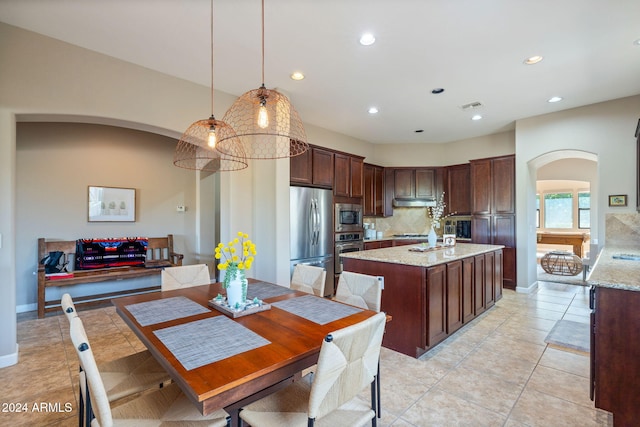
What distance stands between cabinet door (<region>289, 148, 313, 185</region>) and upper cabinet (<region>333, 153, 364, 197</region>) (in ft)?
2.12

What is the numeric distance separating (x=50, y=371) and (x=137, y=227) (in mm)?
2833

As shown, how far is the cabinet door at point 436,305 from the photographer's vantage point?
9.11ft

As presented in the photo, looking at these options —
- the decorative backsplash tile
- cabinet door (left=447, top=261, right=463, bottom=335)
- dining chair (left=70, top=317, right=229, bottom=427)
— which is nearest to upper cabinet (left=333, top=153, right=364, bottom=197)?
cabinet door (left=447, top=261, right=463, bottom=335)

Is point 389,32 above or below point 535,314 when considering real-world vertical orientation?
above

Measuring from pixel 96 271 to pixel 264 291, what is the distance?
3512 millimetres

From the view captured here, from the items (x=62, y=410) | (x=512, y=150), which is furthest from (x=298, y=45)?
(x=512, y=150)

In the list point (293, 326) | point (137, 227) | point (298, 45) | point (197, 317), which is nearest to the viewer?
point (293, 326)

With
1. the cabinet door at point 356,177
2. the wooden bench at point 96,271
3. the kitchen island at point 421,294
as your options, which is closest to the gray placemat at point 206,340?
the kitchen island at point 421,294

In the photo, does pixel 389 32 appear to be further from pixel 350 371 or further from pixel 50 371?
pixel 50 371

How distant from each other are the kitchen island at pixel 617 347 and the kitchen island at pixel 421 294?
1.17 meters

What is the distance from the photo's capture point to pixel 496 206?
5.48 meters

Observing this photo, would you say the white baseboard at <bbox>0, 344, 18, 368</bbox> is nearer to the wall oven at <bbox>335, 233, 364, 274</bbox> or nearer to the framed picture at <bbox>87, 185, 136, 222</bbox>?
Answer: the framed picture at <bbox>87, 185, 136, 222</bbox>

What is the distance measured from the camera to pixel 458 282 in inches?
129

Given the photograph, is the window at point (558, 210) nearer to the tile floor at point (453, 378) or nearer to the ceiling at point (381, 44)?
the ceiling at point (381, 44)
